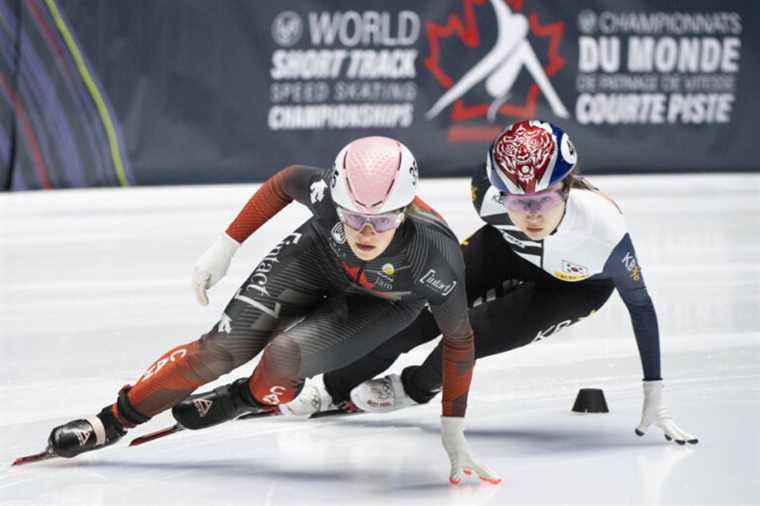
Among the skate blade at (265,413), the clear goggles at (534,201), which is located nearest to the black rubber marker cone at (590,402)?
the clear goggles at (534,201)

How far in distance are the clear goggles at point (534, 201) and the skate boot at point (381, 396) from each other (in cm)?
81

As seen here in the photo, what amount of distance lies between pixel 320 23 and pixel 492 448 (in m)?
6.52

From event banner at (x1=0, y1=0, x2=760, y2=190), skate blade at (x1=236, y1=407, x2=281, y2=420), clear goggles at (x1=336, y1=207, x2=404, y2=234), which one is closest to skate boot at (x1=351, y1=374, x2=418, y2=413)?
skate blade at (x1=236, y1=407, x2=281, y2=420)

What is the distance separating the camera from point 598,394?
4.36 metres

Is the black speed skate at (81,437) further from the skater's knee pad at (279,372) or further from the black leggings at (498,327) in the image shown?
the black leggings at (498,327)

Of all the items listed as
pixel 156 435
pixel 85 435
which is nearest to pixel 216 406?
pixel 156 435

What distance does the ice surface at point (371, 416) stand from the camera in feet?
11.2

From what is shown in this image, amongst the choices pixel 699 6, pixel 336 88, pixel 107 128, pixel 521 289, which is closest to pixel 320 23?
pixel 336 88

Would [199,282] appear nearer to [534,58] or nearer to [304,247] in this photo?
[304,247]

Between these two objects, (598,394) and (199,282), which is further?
(598,394)

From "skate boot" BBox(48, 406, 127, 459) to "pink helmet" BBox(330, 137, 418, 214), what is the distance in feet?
2.98

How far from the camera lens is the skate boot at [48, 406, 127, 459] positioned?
353 centimetres

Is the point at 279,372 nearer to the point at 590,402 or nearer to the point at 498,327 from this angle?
the point at 498,327

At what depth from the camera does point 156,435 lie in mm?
3764
